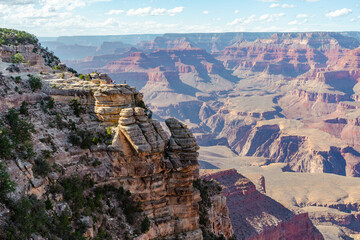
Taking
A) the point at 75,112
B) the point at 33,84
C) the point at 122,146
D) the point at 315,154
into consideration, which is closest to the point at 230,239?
the point at 122,146

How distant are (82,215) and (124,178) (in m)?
4.73

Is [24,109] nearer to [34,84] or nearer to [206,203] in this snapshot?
[34,84]

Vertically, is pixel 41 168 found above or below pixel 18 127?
below

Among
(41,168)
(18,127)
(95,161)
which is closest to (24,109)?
(18,127)

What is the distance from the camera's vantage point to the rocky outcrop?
257 ft

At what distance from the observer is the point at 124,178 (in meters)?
27.6

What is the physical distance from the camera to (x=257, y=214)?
271 ft

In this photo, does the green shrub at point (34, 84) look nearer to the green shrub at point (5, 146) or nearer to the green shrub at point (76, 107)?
the green shrub at point (76, 107)

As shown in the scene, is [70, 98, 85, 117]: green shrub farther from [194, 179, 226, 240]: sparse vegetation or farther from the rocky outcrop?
the rocky outcrop

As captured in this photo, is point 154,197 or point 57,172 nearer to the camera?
point 57,172

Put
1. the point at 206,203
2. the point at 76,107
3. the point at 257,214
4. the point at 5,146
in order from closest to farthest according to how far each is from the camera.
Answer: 1. the point at 5,146
2. the point at 76,107
3. the point at 206,203
4. the point at 257,214

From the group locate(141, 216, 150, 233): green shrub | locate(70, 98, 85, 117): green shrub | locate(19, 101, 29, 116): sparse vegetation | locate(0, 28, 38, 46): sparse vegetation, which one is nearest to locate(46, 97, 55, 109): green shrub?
locate(70, 98, 85, 117): green shrub

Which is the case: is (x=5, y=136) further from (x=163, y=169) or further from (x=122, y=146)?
(x=163, y=169)

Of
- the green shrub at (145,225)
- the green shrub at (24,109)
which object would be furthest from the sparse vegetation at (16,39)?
the green shrub at (145,225)
